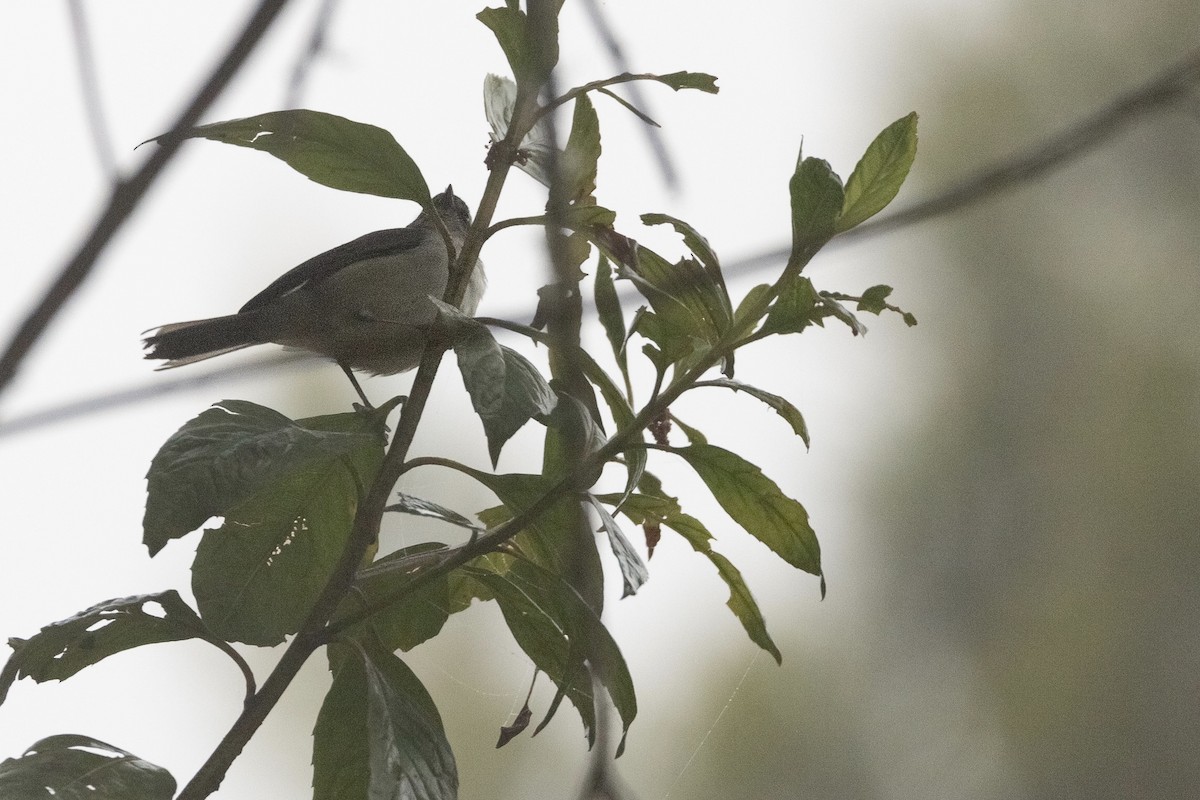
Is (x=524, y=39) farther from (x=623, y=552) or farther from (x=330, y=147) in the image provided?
(x=623, y=552)

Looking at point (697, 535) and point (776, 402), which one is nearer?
point (776, 402)

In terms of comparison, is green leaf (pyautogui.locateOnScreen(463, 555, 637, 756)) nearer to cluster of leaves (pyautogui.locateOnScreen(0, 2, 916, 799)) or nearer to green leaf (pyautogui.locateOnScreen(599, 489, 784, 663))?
cluster of leaves (pyautogui.locateOnScreen(0, 2, 916, 799))

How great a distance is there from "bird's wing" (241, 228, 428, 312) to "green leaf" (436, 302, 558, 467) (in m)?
1.42

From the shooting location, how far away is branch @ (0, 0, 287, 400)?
103 centimetres

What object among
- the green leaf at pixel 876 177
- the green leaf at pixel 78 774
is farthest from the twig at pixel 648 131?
the green leaf at pixel 78 774

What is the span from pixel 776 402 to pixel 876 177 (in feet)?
1.00

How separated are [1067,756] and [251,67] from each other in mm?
6448

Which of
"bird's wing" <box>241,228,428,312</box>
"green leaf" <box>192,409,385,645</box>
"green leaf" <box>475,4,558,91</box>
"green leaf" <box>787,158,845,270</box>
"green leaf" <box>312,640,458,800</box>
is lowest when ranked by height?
"green leaf" <box>312,640,458,800</box>

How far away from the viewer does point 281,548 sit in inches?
55.7

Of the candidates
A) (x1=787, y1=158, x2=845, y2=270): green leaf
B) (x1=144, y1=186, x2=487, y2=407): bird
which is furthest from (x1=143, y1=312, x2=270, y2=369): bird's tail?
(x1=787, y1=158, x2=845, y2=270): green leaf

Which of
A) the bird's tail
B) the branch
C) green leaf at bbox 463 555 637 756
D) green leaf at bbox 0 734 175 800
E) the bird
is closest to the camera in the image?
the branch

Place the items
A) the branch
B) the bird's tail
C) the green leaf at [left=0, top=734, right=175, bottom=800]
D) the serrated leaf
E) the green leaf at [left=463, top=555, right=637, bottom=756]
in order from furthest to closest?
the bird's tail → the serrated leaf → the green leaf at [left=463, top=555, right=637, bottom=756] → the green leaf at [left=0, top=734, right=175, bottom=800] → the branch

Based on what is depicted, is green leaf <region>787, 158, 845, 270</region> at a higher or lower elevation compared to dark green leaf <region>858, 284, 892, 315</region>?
higher

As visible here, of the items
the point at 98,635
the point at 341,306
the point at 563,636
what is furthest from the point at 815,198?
the point at 341,306
